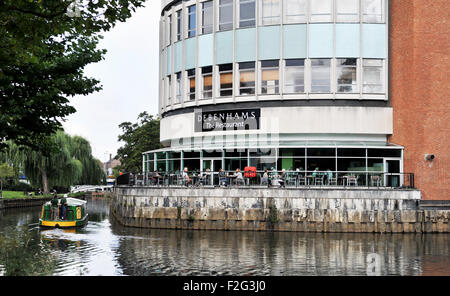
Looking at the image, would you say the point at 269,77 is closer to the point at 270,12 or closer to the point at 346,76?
the point at 270,12

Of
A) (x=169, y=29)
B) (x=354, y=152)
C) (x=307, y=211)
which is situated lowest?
(x=307, y=211)

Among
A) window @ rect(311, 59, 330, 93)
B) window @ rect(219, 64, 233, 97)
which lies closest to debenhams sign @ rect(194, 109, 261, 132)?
window @ rect(219, 64, 233, 97)

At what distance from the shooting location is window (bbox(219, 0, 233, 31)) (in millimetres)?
36500

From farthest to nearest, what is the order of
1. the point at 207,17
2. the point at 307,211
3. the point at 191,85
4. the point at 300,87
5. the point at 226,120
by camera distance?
1. the point at 191,85
2. the point at 207,17
3. the point at 226,120
4. the point at 300,87
5. the point at 307,211

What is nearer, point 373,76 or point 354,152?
point 354,152

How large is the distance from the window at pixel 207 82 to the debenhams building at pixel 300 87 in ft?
1.35

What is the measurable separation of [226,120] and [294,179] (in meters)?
7.90

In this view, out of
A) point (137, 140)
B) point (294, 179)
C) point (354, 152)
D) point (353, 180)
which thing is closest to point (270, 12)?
point (354, 152)

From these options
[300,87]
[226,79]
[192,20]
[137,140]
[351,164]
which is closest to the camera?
[351,164]

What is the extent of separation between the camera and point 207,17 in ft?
123

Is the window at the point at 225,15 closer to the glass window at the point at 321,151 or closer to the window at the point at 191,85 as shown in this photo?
the window at the point at 191,85
